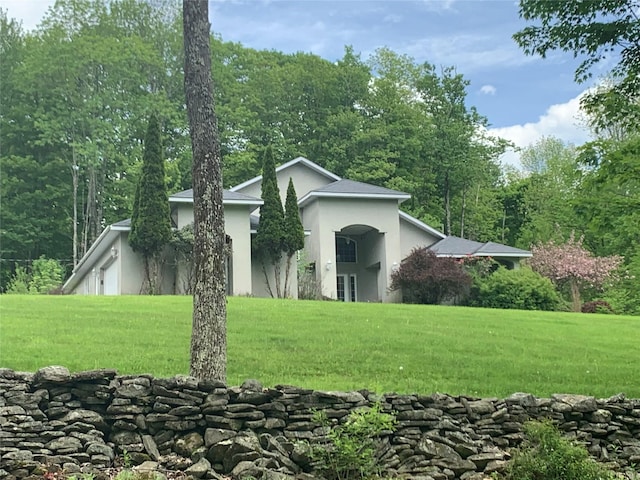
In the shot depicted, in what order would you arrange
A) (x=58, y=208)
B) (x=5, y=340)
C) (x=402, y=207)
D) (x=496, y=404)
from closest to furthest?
(x=496, y=404) < (x=5, y=340) < (x=58, y=208) < (x=402, y=207)

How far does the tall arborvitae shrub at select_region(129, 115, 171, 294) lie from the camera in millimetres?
19391

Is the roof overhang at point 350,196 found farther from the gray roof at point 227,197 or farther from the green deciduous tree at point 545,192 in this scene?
the green deciduous tree at point 545,192

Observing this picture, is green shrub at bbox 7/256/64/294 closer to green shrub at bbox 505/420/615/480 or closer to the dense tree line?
the dense tree line

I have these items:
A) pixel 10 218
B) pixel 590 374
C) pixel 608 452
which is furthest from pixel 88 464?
pixel 10 218

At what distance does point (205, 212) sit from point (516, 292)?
55.9 feet

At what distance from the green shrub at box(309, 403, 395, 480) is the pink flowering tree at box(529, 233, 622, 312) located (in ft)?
71.3

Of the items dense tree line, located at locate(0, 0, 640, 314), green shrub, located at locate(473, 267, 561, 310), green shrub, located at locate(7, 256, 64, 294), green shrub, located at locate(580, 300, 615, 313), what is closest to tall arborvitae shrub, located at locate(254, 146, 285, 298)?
green shrub, located at locate(473, 267, 561, 310)

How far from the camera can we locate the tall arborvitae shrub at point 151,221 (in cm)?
1939

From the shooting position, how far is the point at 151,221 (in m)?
19.5

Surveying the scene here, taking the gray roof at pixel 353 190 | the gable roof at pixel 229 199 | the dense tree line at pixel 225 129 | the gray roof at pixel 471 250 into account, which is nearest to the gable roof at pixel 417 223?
the gray roof at pixel 471 250

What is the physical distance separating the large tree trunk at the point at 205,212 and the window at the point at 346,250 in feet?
61.9

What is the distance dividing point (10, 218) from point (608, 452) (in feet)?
99.2

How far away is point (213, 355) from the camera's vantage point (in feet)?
21.7

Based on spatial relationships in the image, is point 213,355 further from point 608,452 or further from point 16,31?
point 16,31
